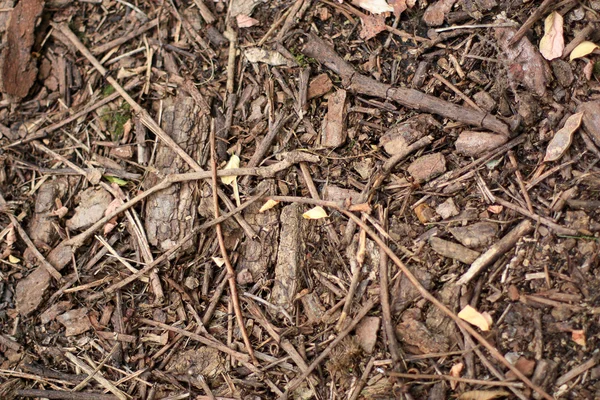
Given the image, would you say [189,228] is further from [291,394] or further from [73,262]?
[291,394]

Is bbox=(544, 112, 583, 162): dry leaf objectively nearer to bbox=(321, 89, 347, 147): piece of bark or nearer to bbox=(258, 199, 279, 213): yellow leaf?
bbox=(321, 89, 347, 147): piece of bark

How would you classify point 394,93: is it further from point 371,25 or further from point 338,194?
point 338,194

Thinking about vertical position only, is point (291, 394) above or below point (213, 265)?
below

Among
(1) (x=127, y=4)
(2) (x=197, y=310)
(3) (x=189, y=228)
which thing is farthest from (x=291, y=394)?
(1) (x=127, y=4)

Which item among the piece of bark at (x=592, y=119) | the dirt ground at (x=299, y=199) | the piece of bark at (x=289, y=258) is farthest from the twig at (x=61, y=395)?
the piece of bark at (x=592, y=119)

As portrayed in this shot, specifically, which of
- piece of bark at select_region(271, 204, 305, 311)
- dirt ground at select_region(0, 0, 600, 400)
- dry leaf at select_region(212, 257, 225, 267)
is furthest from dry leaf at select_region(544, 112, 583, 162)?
dry leaf at select_region(212, 257, 225, 267)

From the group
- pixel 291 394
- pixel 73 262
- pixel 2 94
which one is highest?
pixel 2 94
